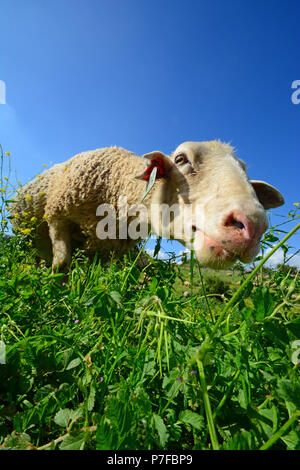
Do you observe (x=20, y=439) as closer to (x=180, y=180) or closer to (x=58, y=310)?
(x=58, y=310)

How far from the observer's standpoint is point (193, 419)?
1.85 ft

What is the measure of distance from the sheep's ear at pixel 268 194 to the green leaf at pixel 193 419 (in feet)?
8.94

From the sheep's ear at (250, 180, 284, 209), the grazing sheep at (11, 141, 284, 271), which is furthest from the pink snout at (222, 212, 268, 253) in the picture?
the sheep's ear at (250, 180, 284, 209)

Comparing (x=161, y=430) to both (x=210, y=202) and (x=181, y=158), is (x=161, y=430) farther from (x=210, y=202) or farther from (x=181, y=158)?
(x=181, y=158)

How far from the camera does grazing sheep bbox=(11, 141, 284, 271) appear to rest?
66.0 inches

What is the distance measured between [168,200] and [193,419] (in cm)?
220

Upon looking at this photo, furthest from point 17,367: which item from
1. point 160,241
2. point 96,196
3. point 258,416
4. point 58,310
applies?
point 96,196

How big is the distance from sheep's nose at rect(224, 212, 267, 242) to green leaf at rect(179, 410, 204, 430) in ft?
3.95

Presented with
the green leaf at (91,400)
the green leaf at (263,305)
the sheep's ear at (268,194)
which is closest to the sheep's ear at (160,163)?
the sheep's ear at (268,194)

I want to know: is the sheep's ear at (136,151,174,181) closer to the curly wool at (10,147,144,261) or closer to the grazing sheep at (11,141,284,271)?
the grazing sheep at (11,141,284,271)

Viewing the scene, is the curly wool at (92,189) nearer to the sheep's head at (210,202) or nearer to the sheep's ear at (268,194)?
the sheep's head at (210,202)

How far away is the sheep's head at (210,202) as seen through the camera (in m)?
1.62

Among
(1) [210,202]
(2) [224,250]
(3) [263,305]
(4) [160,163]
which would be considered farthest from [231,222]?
(4) [160,163]

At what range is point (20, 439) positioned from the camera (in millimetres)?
557
